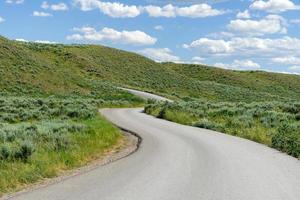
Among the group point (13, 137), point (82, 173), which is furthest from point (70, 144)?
point (82, 173)

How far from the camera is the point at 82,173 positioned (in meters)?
13.7

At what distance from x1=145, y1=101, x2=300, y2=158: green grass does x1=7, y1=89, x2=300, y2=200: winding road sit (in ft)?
3.17

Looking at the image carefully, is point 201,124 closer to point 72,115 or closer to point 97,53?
point 72,115

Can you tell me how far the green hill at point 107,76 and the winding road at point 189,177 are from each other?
184ft

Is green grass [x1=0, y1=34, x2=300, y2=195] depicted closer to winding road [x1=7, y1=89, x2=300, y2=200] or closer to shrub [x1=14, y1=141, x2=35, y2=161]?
shrub [x1=14, y1=141, x2=35, y2=161]

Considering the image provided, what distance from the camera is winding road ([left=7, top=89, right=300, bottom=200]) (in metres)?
10.4

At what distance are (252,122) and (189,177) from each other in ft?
60.2

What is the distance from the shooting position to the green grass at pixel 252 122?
20031 millimetres

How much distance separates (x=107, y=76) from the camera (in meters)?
110

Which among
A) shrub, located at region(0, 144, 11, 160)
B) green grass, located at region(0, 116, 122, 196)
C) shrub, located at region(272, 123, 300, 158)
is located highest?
shrub, located at region(272, 123, 300, 158)

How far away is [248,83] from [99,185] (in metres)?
128

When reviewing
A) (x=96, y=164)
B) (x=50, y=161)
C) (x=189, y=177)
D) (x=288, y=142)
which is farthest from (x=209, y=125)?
(x=189, y=177)

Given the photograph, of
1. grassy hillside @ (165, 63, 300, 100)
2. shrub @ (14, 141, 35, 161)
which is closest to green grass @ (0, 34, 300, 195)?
shrub @ (14, 141, 35, 161)

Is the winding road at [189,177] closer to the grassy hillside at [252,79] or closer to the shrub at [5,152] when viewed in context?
the shrub at [5,152]
